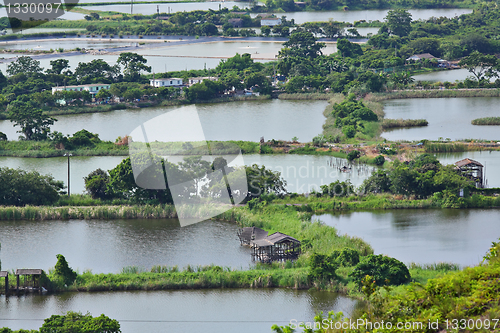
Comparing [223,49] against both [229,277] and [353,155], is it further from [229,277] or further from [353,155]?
[229,277]

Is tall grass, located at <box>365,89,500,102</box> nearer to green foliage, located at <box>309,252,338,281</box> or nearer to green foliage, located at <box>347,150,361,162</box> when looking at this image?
green foliage, located at <box>347,150,361,162</box>

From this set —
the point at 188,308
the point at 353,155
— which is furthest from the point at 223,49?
the point at 188,308

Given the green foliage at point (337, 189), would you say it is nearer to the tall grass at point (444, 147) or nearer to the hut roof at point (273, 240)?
the hut roof at point (273, 240)

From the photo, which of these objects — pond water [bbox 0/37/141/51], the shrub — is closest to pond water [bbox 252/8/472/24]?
pond water [bbox 0/37/141/51]

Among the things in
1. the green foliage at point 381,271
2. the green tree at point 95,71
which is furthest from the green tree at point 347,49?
the green foliage at point 381,271

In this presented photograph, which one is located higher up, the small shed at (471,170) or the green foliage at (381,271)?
the small shed at (471,170)

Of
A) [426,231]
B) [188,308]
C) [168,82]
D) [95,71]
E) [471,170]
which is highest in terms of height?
[95,71]
